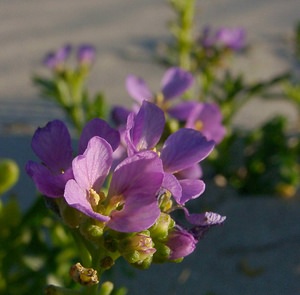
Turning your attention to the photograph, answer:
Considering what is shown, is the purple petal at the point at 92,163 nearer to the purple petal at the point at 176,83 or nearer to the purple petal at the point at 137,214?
the purple petal at the point at 137,214

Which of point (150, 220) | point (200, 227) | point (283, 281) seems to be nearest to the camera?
point (150, 220)

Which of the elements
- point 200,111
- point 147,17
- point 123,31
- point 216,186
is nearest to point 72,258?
point 200,111

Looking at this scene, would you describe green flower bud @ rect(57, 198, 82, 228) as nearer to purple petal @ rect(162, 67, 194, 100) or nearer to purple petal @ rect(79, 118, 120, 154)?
purple petal @ rect(79, 118, 120, 154)

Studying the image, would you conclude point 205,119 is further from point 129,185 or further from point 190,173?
point 129,185

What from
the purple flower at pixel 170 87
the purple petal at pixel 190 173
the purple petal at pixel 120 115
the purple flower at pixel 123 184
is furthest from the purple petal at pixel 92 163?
the purple flower at pixel 170 87

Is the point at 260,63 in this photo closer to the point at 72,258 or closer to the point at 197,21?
the point at 197,21

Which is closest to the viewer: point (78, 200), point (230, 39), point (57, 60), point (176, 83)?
point (78, 200)

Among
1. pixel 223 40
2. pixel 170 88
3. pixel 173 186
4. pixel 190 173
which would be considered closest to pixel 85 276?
pixel 173 186

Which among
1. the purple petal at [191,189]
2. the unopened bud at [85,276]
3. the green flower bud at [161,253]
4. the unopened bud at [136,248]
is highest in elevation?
the purple petal at [191,189]
